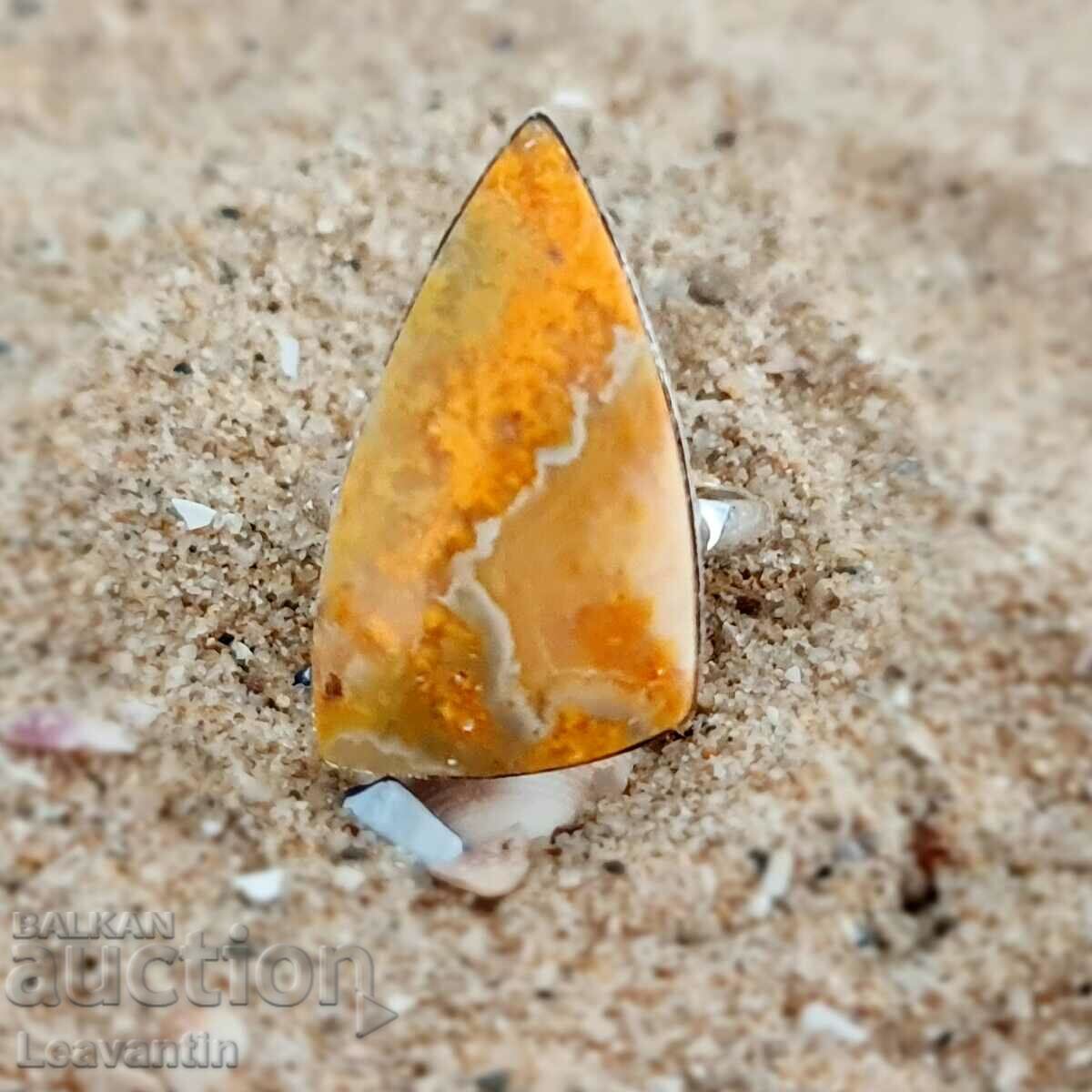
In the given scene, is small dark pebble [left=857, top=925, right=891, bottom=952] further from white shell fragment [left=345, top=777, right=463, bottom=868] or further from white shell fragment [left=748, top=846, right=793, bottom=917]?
white shell fragment [left=345, top=777, right=463, bottom=868]

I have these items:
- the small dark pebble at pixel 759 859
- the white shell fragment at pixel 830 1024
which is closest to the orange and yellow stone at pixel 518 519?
the small dark pebble at pixel 759 859

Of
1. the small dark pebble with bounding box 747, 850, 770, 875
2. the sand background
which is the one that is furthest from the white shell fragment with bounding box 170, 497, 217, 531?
the small dark pebble with bounding box 747, 850, 770, 875

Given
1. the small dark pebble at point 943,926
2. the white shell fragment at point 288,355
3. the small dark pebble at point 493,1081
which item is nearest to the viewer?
the small dark pebble at point 493,1081

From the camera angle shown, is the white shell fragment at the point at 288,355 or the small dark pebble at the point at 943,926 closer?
the small dark pebble at the point at 943,926

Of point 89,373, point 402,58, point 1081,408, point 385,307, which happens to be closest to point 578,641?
point 385,307

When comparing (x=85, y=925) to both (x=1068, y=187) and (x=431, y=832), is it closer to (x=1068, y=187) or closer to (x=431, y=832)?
(x=431, y=832)

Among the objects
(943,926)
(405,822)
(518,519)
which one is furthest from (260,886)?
(943,926)

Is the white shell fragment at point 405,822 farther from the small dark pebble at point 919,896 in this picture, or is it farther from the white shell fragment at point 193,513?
the small dark pebble at point 919,896
